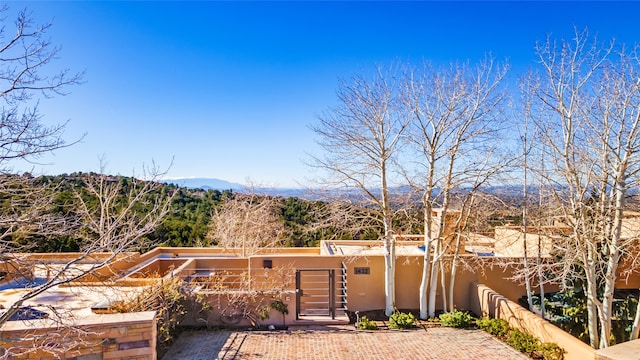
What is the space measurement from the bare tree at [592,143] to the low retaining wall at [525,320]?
42.3 inches

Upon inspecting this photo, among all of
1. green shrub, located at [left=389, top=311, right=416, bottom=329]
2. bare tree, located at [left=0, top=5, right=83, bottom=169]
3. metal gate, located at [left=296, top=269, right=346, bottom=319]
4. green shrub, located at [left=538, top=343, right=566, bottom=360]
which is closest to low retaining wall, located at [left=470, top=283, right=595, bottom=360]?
green shrub, located at [left=538, top=343, right=566, bottom=360]

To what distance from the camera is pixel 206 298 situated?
10.8m

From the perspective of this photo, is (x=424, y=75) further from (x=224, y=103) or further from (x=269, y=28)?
(x=224, y=103)

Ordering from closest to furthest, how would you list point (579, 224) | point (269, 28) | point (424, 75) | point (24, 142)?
point (24, 142) < point (579, 224) < point (424, 75) < point (269, 28)

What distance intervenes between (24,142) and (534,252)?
16.3 m

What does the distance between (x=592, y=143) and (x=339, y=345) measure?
24.9 feet

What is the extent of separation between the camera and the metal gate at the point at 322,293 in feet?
40.7

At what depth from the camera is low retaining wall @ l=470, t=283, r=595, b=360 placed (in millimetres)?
7895

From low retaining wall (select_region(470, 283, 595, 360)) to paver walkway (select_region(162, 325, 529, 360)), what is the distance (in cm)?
73

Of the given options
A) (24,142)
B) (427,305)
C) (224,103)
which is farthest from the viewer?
(224,103)

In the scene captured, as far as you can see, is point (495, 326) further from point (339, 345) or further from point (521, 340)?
point (339, 345)

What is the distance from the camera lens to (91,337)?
707cm

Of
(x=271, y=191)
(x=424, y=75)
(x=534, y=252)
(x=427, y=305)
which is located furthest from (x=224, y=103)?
(x=534, y=252)

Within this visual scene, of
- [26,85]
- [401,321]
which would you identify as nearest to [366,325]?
[401,321]
